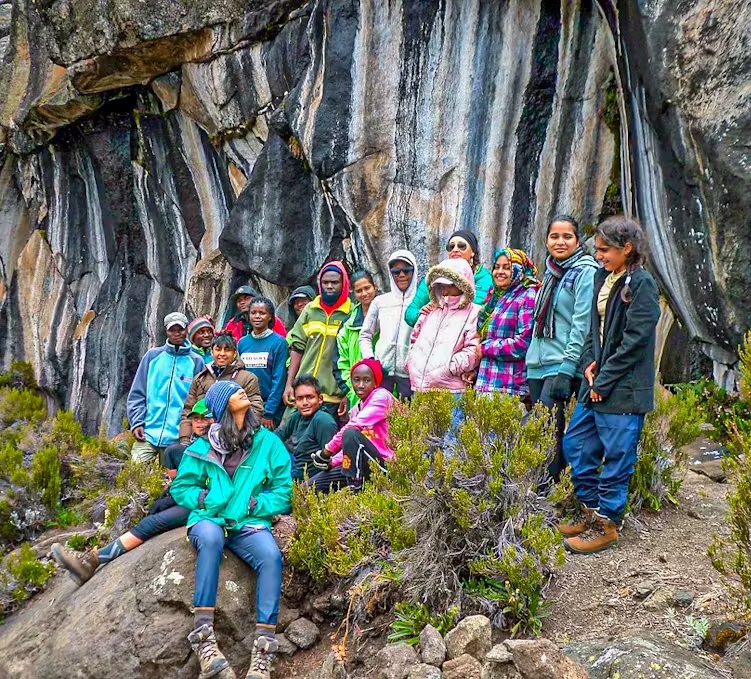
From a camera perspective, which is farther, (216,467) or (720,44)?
(720,44)

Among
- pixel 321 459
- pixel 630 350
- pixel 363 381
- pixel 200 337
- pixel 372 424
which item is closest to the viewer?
pixel 630 350

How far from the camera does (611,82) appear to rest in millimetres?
8023

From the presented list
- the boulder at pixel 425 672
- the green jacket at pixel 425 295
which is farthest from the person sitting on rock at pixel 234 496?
the green jacket at pixel 425 295

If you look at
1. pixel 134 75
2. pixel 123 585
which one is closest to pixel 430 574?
pixel 123 585

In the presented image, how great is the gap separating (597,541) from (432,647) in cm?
147

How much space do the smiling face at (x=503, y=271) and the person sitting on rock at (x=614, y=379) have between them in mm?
900

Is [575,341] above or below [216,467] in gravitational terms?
above

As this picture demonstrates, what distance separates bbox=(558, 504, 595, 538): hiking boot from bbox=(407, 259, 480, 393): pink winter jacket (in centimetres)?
117

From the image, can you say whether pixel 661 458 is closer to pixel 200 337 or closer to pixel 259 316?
pixel 259 316

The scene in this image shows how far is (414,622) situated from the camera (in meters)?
3.79

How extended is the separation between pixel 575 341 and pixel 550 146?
4497 millimetres

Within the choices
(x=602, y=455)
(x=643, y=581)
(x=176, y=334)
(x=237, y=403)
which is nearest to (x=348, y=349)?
(x=176, y=334)

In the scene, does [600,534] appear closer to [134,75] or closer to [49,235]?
[134,75]

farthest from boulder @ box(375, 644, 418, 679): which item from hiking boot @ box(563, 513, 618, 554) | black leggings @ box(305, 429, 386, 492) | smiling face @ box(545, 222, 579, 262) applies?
smiling face @ box(545, 222, 579, 262)
